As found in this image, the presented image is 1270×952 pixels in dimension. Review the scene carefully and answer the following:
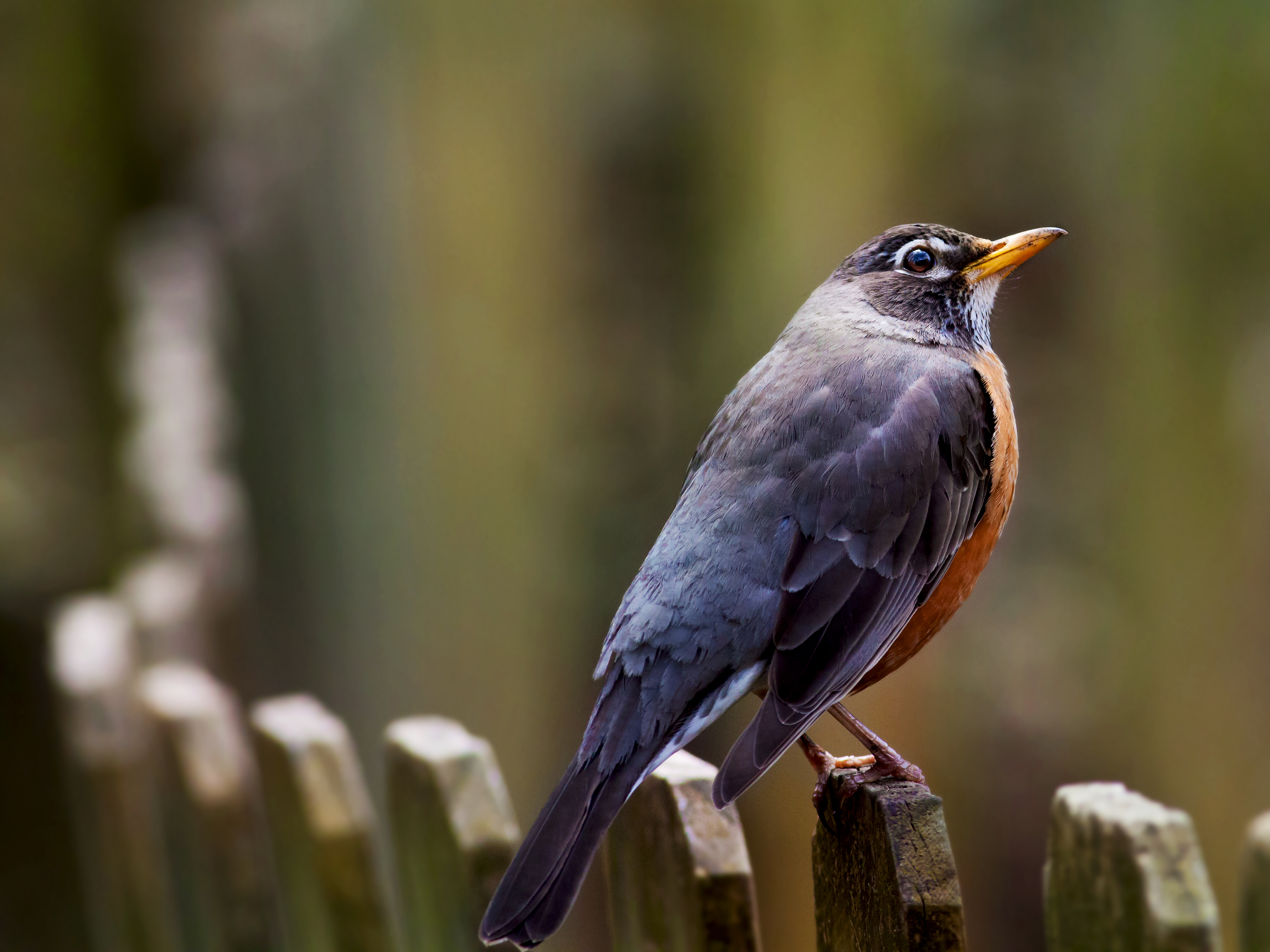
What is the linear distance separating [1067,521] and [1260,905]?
337 centimetres

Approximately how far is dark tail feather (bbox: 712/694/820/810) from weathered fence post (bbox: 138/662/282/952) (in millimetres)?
A: 1237

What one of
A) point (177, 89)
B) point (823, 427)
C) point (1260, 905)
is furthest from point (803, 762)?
point (177, 89)

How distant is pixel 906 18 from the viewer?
4527 millimetres

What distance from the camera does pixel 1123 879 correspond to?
1.33 meters

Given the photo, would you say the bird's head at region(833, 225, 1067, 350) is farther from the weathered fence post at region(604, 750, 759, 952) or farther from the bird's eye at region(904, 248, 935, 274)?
the weathered fence post at region(604, 750, 759, 952)

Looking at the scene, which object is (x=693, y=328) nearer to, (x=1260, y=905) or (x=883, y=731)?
(x=883, y=731)

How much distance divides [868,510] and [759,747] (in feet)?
2.03

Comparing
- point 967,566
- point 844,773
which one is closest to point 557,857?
point 844,773

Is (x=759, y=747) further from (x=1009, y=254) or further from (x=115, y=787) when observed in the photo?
(x=115, y=787)

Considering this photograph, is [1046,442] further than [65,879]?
No

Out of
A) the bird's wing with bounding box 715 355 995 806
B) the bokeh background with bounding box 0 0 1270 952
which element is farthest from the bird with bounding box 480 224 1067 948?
the bokeh background with bounding box 0 0 1270 952

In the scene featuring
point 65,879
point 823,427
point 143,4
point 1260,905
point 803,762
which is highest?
point 143,4

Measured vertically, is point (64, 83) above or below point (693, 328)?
above

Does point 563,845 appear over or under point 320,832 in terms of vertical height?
over
